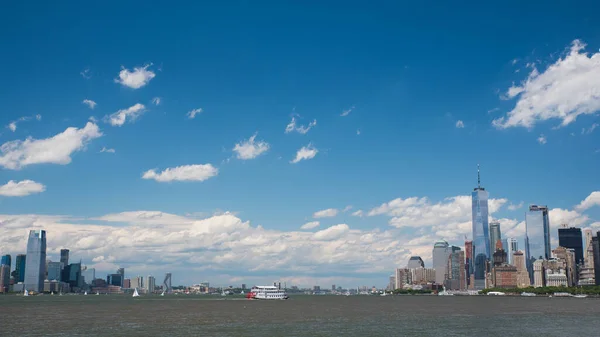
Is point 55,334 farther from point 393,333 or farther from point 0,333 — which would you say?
point 393,333

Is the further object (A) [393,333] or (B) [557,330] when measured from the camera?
(B) [557,330]

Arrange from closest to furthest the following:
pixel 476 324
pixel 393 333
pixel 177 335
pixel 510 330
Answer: pixel 177 335
pixel 393 333
pixel 510 330
pixel 476 324

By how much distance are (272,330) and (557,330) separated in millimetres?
60260

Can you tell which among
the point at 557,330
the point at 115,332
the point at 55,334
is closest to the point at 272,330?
the point at 115,332

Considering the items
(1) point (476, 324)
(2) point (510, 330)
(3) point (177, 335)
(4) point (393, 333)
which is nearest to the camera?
(3) point (177, 335)

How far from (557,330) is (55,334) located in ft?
332

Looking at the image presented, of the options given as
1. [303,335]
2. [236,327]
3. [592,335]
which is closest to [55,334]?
[236,327]

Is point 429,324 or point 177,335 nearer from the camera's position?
point 177,335

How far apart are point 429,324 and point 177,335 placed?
205 feet

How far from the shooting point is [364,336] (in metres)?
105

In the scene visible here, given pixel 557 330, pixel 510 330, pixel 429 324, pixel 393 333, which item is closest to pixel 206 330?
A: pixel 393 333

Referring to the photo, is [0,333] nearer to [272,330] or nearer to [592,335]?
Answer: [272,330]

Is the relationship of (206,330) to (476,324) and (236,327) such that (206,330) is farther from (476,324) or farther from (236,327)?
(476,324)

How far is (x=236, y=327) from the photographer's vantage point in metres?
124
